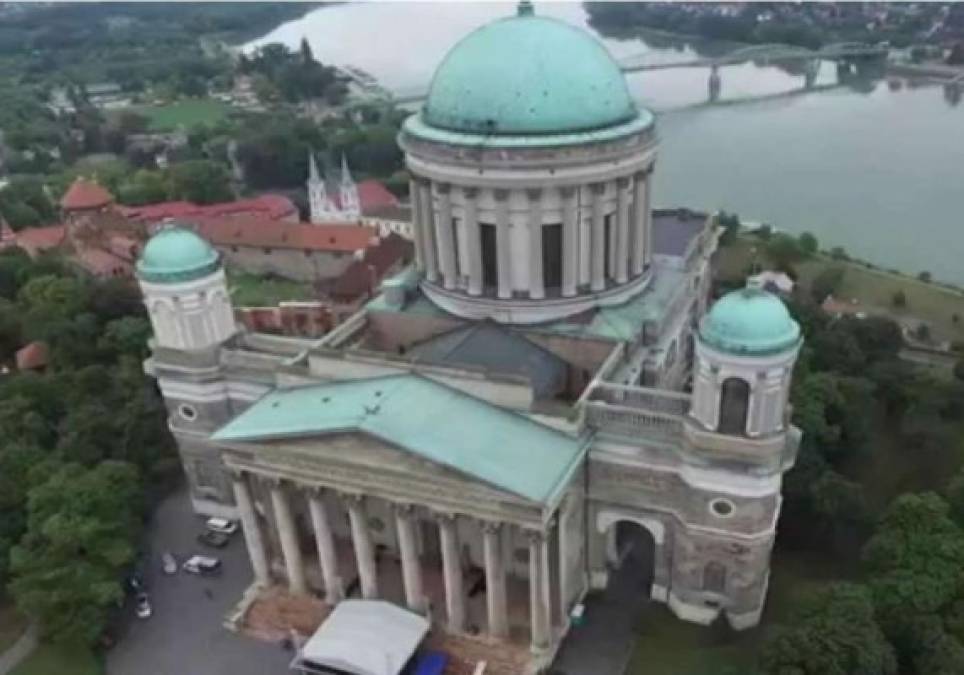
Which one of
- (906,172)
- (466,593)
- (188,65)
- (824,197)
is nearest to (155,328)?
(466,593)

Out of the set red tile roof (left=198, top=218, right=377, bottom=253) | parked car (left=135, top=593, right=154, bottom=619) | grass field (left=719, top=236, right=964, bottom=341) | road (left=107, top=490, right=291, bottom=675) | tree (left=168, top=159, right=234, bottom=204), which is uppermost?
parked car (left=135, top=593, right=154, bottom=619)

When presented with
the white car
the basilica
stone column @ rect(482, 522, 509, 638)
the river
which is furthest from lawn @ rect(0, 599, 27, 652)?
the river

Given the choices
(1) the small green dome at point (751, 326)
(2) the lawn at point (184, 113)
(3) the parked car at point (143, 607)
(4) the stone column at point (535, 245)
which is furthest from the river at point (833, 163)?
(2) the lawn at point (184, 113)

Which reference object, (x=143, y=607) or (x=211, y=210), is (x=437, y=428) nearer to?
(x=143, y=607)

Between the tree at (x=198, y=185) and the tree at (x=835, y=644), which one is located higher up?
the tree at (x=835, y=644)

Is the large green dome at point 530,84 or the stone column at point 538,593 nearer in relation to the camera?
the stone column at point 538,593

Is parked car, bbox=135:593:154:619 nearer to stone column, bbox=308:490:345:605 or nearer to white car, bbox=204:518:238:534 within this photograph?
white car, bbox=204:518:238:534

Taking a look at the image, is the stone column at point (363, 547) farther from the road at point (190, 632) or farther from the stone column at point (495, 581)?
the stone column at point (495, 581)
